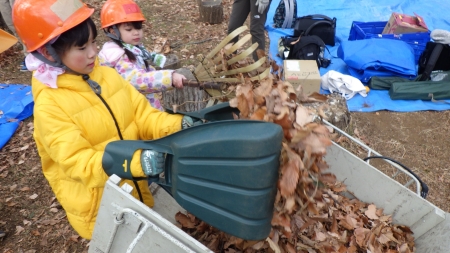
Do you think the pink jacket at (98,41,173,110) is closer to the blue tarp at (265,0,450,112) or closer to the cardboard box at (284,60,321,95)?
the cardboard box at (284,60,321,95)

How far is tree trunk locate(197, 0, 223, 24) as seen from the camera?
25.1 ft

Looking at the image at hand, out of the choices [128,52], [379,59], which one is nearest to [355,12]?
[379,59]

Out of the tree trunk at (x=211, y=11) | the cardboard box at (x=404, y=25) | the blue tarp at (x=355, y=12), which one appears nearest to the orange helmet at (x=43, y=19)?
the blue tarp at (x=355, y=12)

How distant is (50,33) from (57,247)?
250cm

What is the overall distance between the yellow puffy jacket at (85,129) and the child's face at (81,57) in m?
0.07

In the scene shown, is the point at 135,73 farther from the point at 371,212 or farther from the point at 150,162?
the point at 371,212

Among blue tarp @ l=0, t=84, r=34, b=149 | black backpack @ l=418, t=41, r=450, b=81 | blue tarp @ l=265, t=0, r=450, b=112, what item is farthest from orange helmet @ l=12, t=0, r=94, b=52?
→ black backpack @ l=418, t=41, r=450, b=81

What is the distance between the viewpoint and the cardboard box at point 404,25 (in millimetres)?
6410

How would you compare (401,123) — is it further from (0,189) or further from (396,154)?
(0,189)

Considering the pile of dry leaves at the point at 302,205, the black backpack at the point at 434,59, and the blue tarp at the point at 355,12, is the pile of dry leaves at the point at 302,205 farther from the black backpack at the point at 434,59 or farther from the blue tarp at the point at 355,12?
the blue tarp at the point at 355,12

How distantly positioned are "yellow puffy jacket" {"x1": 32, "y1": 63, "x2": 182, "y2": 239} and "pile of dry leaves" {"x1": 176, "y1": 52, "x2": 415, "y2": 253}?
59 centimetres

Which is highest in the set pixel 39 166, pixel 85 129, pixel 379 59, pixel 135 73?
pixel 85 129

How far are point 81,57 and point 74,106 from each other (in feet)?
0.91

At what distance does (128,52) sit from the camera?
2.94m
